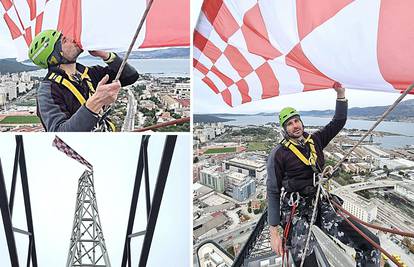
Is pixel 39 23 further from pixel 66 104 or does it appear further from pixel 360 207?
pixel 360 207

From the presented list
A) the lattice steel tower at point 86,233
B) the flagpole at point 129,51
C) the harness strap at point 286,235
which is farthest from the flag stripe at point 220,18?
the lattice steel tower at point 86,233

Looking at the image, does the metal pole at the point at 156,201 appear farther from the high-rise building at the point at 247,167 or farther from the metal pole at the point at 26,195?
the metal pole at the point at 26,195

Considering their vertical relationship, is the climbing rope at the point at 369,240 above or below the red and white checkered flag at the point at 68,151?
below

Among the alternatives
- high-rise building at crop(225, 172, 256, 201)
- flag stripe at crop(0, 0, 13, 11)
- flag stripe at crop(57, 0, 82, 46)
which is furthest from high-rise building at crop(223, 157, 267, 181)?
flag stripe at crop(0, 0, 13, 11)

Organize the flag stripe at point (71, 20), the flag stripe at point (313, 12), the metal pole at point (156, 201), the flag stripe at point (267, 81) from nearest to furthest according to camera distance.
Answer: the flag stripe at point (313, 12) < the flag stripe at point (71, 20) < the flag stripe at point (267, 81) < the metal pole at point (156, 201)

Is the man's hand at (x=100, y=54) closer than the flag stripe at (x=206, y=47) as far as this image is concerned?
Yes

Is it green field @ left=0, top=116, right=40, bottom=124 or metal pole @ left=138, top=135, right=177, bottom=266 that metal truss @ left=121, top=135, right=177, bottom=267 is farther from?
green field @ left=0, top=116, right=40, bottom=124

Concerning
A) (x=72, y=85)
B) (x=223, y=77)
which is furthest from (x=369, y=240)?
(x=72, y=85)
